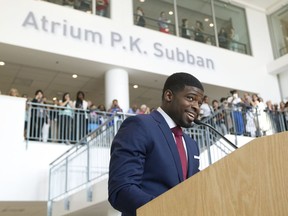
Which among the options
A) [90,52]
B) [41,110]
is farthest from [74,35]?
[41,110]

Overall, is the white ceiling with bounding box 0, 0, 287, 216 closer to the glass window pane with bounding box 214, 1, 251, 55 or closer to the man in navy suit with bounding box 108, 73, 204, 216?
the glass window pane with bounding box 214, 1, 251, 55

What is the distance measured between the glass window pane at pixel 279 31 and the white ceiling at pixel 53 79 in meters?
0.65

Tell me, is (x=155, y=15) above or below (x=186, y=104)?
above

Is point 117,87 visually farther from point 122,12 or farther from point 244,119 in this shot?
point 244,119

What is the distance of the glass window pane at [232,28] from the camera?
54.6ft

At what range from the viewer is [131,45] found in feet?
45.2

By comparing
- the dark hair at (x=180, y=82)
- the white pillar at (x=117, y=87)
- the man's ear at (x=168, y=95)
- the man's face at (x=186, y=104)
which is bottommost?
the man's face at (x=186, y=104)

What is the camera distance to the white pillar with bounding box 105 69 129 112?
13000mm

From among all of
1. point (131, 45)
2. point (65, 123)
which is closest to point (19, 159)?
point (65, 123)

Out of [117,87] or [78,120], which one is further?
[117,87]

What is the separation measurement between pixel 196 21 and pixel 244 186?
15.5 meters

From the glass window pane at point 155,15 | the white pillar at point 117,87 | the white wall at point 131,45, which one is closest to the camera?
the white wall at point 131,45

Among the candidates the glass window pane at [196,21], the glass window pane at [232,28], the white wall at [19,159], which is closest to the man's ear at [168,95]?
the white wall at [19,159]

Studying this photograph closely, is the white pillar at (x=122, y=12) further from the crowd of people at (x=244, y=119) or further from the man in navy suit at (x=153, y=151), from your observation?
the man in navy suit at (x=153, y=151)
